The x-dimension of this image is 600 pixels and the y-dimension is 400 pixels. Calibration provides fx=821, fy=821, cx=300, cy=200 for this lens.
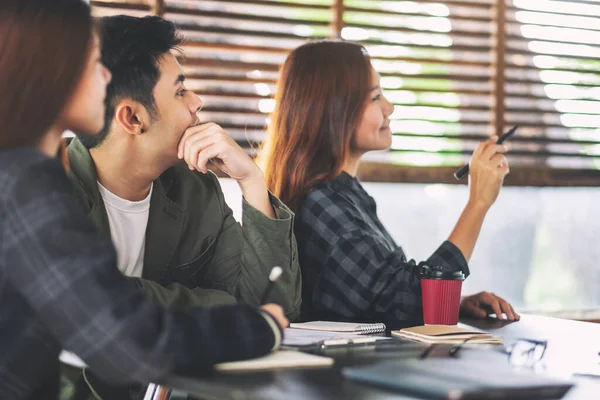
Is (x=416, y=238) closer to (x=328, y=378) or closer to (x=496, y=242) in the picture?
(x=496, y=242)

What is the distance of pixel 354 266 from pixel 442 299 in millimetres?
332

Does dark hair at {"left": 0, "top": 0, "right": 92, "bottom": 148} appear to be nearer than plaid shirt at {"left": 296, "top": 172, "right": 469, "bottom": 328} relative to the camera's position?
Yes

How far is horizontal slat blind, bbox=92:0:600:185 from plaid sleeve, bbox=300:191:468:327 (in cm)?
81

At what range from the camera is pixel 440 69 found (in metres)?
3.10

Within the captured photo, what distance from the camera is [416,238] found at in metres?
3.17

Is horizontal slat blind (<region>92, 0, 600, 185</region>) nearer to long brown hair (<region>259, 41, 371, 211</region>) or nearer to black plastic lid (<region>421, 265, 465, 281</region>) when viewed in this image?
long brown hair (<region>259, 41, 371, 211</region>)

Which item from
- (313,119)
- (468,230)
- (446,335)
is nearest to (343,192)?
(313,119)

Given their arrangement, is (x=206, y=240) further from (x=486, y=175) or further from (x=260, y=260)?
(x=486, y=175)

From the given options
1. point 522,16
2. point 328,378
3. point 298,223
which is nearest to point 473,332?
point 328,378

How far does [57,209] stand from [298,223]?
3.58ft

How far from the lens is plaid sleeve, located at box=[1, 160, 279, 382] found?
1.00 meters

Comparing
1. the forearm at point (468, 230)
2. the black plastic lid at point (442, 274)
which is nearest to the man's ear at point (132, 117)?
the black plastic lid at point (442, 274)

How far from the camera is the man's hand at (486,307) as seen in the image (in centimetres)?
194

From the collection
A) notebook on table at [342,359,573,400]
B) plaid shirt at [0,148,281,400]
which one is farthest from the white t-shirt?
notebook on table at [342,359,573,400]
